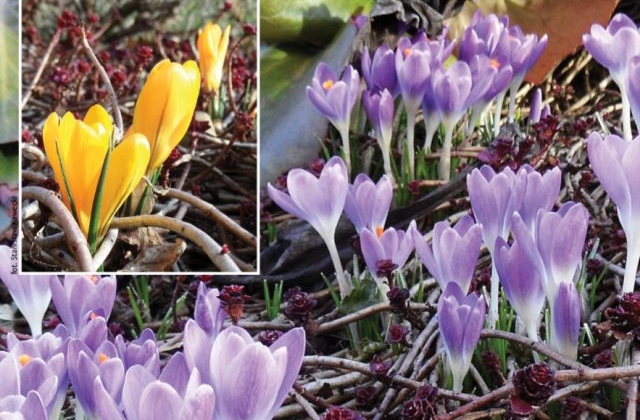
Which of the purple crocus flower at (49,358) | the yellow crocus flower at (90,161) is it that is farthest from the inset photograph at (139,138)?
the purple crocus flower at (49,358)

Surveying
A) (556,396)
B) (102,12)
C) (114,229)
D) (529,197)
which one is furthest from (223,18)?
(556,396)

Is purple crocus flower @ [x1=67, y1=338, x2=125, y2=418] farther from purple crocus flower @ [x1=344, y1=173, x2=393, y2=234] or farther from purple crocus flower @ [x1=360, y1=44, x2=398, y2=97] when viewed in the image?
purple crocus flower @ [x1=360, y1=44, x2=398, y2=97]

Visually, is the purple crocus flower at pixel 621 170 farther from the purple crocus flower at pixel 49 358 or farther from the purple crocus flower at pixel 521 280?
the purple crocus flower at pixel 49 358

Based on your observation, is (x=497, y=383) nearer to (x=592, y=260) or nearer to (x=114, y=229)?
(x=592, y=260)

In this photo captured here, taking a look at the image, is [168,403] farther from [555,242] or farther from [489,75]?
[489,75]

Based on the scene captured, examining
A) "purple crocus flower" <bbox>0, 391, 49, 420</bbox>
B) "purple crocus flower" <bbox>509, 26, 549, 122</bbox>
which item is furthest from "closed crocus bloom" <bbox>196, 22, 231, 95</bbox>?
"purple crocus flower" <bbox>0, 391, 49, 420</bbox>

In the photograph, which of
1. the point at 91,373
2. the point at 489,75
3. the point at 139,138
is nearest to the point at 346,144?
the point at 489,75

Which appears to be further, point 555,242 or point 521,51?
point 521,51

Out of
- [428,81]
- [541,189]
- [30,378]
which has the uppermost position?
[428,81]
